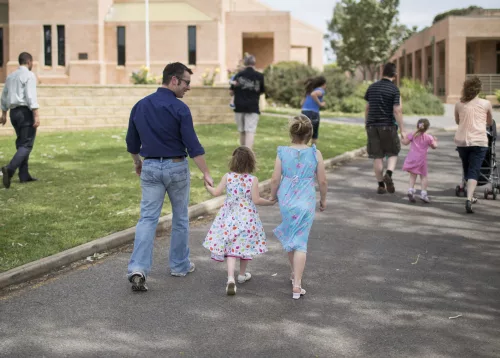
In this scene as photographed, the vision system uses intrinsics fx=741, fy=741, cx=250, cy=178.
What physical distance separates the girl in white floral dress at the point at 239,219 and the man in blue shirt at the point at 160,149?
0.24 m

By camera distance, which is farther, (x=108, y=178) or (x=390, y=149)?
(x=108, y=178)

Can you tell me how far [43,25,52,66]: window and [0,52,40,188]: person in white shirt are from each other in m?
32.4

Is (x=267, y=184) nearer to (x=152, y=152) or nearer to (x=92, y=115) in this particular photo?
(x=152, y=152)

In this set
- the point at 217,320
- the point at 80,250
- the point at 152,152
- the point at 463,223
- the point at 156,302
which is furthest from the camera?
the point at 463,223

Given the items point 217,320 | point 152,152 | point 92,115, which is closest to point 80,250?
point 152,152

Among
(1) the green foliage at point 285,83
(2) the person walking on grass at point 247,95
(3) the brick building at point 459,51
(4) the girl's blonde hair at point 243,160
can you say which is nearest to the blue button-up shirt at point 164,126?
(4) the girl's blonde hair at point 243,160

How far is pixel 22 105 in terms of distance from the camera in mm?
12211

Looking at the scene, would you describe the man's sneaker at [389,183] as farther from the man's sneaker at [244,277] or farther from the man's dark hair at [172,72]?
the man's dark hair at [172,72]

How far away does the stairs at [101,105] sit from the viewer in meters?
23.1

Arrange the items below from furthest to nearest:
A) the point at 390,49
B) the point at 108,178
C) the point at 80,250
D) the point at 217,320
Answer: the point at 390,49 → the point at 108,178 → the point at 80,250 → the point at 217,320

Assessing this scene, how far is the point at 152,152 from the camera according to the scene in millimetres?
6512

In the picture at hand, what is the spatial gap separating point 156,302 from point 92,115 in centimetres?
1826

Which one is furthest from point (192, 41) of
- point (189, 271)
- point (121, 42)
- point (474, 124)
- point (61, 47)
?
point (189, 271)

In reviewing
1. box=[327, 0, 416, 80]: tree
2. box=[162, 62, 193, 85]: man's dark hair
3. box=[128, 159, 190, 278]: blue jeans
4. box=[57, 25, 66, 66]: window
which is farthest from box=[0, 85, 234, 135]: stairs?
box=[327, 0, 416, 80]: tree
